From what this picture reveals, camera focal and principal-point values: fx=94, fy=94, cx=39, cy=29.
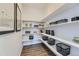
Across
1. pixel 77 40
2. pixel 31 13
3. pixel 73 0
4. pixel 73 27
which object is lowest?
pixel 77 40

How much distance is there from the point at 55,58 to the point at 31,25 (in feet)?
16.0

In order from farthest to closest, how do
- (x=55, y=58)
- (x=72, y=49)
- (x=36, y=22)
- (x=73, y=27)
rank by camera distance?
(x=36, y=22) < (x=72, y=49) < (x=73, y=27) < (x=55, y=58)

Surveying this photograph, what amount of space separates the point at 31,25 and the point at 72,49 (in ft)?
11.3

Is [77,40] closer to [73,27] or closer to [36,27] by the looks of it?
[73,27]

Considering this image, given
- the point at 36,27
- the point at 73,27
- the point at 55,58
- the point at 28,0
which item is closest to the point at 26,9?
the point at 36,27

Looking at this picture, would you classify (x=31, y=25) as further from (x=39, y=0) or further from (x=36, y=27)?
(x=39, y=0)

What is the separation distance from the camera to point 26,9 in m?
5.71

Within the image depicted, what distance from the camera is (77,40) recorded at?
5.63 feet

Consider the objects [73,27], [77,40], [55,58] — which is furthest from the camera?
[73,27]

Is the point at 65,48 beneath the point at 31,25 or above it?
beneath

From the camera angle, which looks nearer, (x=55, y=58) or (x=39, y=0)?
(x=55, y=58)

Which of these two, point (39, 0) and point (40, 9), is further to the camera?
point (40, 9)

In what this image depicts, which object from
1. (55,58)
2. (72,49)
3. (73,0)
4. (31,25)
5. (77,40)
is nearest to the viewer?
(55,58)

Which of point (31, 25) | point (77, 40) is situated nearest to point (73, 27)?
point (77, 40)
